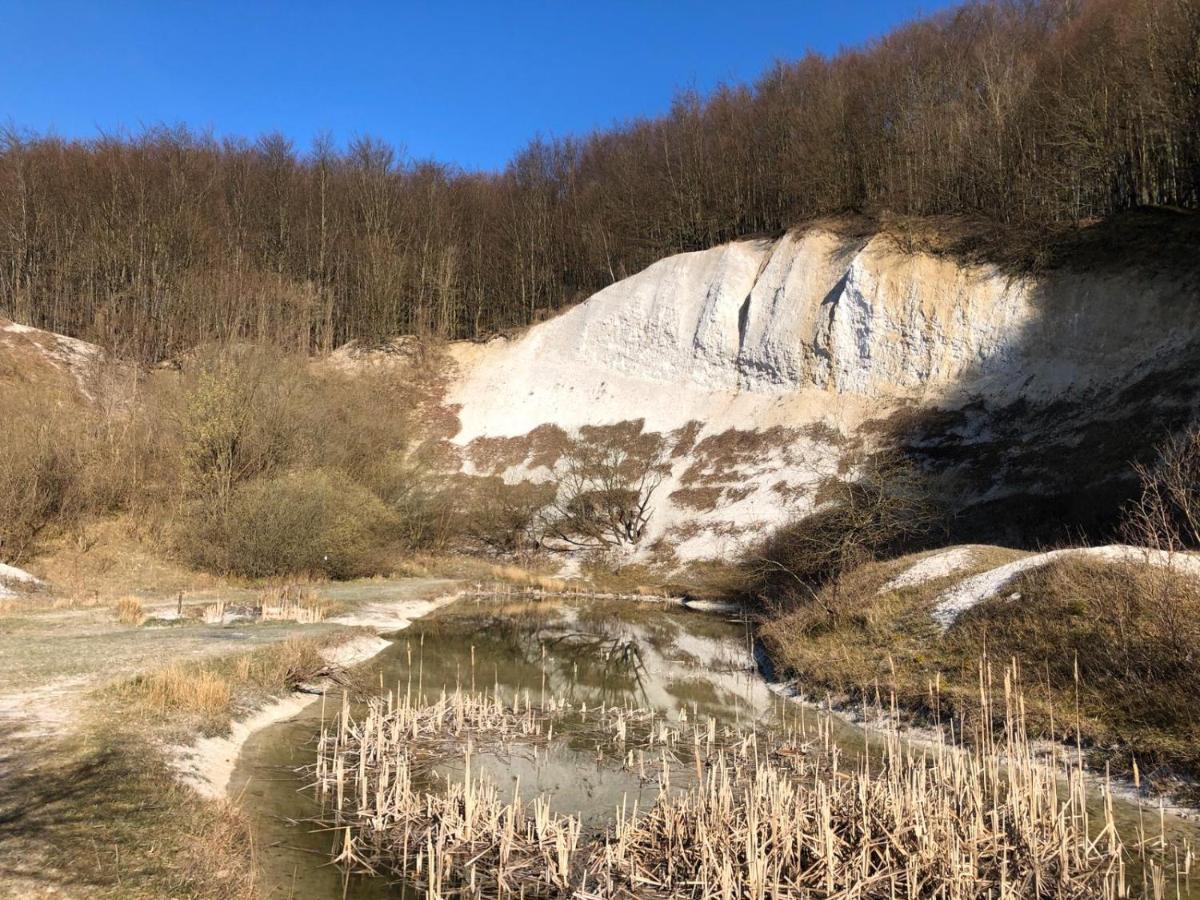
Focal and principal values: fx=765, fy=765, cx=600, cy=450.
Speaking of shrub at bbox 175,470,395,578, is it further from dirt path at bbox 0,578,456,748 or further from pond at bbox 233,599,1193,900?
pond at bbox 233,599,1193,900

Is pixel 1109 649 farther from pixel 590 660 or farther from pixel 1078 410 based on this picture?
pixel 1078 410

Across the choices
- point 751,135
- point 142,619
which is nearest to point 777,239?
point 751,135

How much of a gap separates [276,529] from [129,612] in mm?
8745

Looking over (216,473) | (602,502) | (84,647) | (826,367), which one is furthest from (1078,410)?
(216,473)

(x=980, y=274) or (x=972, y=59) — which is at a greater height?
(x=972, y=59)

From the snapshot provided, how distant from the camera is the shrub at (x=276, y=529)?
28422 mm

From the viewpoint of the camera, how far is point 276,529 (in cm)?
2833

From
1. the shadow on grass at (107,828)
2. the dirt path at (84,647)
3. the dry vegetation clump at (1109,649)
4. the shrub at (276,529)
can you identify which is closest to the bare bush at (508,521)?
the shrub at (276,529)

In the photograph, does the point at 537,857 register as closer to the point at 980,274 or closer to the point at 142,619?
the point at 142,619

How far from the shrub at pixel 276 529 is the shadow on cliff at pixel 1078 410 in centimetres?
2396

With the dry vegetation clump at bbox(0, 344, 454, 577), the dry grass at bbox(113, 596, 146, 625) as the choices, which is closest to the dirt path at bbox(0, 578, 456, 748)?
the dry grass at bbox(113, 596, 146, 625)

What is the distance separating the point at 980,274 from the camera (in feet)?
132

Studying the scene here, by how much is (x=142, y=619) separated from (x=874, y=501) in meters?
21.7

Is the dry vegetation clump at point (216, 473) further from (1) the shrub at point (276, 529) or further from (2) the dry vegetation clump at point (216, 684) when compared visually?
(2) the dry vegetation clump at point (216, 684)
